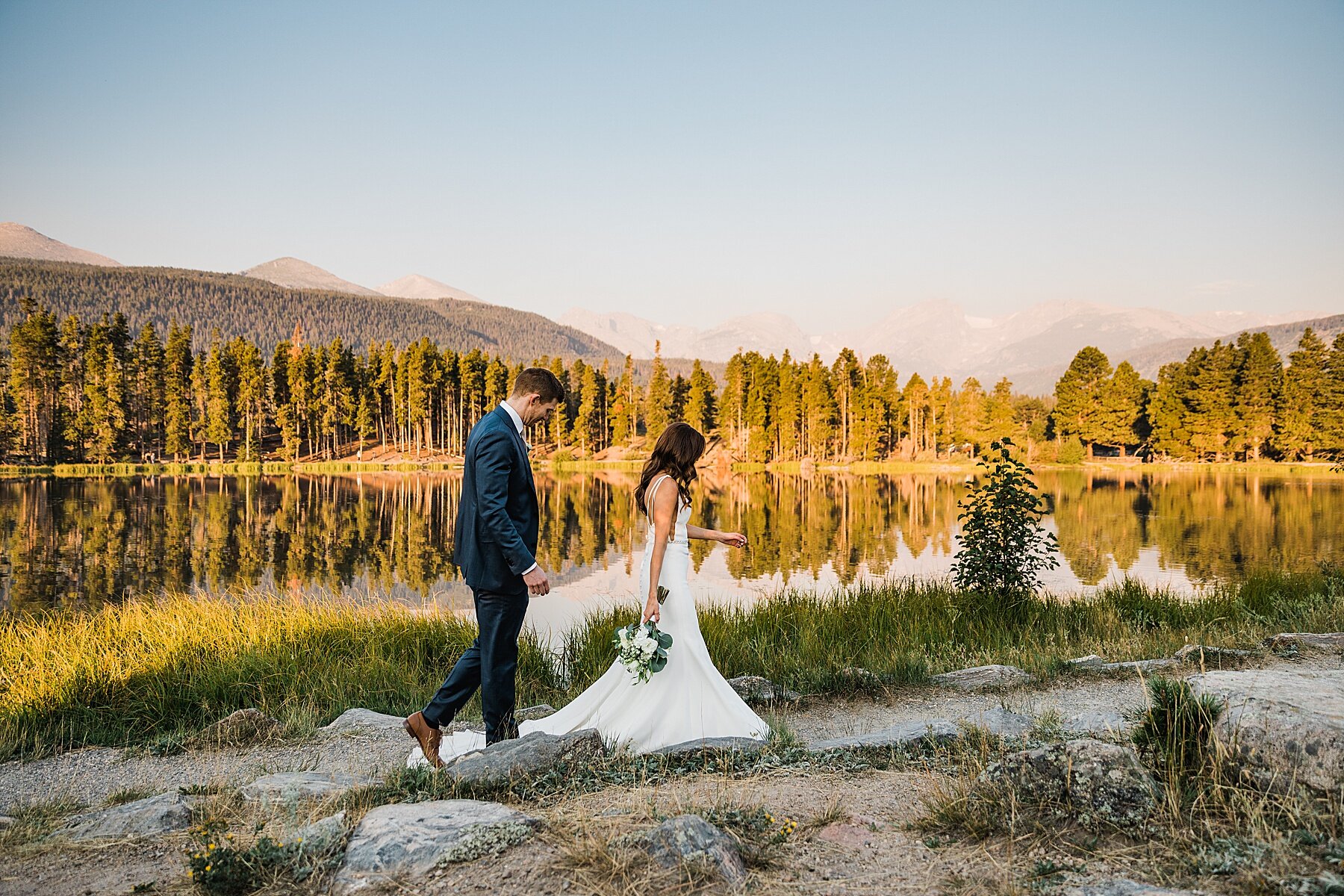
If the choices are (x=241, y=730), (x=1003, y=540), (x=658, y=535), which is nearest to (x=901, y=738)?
(x=658, y=535)

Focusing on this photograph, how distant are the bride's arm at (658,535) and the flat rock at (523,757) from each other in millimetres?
1094

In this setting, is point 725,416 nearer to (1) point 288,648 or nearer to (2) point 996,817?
(1) point 288,648

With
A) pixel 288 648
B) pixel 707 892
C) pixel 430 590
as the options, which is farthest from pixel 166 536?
pixel 707 892

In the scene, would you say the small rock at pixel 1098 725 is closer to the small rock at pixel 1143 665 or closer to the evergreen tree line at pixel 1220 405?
the small rock at pixel 1143 665

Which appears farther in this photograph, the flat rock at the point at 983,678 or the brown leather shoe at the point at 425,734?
the flat rock at the point at 983,678

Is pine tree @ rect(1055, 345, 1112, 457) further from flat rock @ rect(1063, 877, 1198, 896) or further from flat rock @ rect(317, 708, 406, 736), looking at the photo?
flat rock @ rect(1063, 877, 1198, 896)

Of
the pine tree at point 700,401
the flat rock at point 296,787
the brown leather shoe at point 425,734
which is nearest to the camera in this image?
the flat rock at point 296,787

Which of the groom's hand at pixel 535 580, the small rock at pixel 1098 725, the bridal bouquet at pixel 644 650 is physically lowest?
the small rock at pixel 1098 725

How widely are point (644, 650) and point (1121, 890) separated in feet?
10.2

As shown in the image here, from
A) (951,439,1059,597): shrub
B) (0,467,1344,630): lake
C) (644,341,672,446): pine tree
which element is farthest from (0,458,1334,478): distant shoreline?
(951,439,1059,597): shrub

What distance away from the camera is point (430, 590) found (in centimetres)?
1673

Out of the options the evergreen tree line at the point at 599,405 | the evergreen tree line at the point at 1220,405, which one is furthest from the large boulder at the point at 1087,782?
the evergreen tree line at the point at 1220,405

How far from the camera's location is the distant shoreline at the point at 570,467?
191ft

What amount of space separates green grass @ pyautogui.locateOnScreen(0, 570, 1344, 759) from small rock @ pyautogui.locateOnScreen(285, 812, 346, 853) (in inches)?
126
